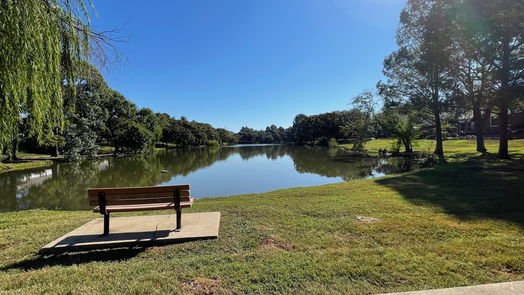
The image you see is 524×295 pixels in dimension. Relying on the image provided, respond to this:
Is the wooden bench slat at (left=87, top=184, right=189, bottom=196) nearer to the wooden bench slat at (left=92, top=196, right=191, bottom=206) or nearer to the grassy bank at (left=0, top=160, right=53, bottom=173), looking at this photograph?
the wooden bench slat at (left=92, top=196, right=191, bottom=206)

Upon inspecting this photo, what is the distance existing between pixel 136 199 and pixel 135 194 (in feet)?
0.28

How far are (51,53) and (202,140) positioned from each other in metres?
73.6

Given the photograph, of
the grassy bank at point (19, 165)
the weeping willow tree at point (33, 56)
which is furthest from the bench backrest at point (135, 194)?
the grassy bank at point (19, 165)

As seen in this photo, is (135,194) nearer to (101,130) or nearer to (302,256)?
(302,256)

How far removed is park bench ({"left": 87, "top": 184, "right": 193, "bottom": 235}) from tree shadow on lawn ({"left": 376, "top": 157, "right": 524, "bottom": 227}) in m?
5.15

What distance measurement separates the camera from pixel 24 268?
3.00 meters

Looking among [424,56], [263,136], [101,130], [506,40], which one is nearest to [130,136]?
[101,130]

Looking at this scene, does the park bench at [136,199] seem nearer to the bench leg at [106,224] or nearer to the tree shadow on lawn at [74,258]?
the bench leg at [106,224]

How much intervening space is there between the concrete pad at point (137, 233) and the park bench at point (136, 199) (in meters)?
0.23

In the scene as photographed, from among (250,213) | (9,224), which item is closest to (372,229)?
(250,213)

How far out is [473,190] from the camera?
22.8ft

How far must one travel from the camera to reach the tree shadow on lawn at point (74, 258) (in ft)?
10.1

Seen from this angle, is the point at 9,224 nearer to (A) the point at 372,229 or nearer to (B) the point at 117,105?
(A) the point at 372,229

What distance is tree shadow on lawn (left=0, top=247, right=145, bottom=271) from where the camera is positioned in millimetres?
3082
